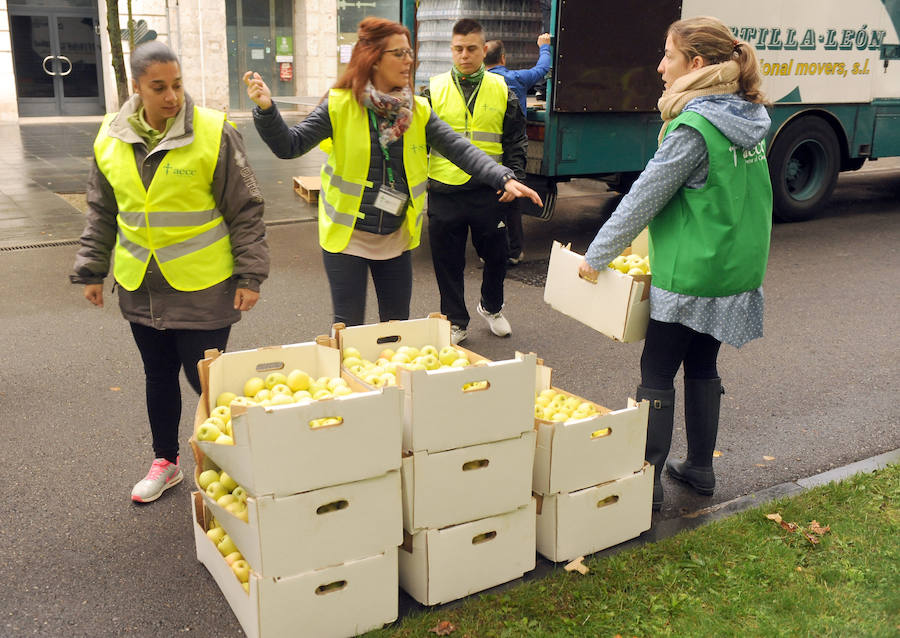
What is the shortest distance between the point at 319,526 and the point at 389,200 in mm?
1838

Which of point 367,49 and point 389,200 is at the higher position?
point 367,49

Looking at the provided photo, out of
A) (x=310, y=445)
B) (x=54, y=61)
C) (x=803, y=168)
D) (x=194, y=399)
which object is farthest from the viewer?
(x=54, y=61)

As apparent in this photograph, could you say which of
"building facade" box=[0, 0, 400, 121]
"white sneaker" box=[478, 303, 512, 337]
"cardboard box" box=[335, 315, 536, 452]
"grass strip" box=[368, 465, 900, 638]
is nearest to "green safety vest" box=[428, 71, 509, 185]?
"white sneaker" box=[478, 303, 512, 337]

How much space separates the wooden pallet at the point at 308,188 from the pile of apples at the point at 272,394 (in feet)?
25.7

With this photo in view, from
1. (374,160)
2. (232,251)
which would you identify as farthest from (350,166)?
(232,251)

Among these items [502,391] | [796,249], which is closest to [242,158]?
[502,391]

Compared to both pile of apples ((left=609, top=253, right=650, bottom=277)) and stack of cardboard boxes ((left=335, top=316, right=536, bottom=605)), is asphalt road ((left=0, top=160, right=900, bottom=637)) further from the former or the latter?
pile of apples ((left=609, top=253, right=650, bottom=277))

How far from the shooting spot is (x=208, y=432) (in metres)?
3.07

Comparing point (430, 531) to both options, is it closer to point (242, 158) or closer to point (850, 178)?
point (242, 158)

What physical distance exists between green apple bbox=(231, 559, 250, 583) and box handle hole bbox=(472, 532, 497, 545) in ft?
2.60

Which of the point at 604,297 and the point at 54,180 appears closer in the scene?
the point at 604,297

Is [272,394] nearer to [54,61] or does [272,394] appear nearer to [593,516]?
[593,516]

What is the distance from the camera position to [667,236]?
3.57 metres

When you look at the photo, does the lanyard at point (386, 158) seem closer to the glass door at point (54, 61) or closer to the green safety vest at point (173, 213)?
the green safety vest at point (173, 213)
